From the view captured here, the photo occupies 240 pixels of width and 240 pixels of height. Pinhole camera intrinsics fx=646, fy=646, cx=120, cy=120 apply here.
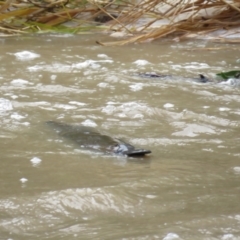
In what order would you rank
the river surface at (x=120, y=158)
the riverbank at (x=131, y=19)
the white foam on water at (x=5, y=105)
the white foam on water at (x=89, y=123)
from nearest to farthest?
the river surface at (x=120, y=158)
the white foam on water at (x=89, y=123)
the white foam on water at (x=5, y=105)
the riverbank at (x=131, y=19)

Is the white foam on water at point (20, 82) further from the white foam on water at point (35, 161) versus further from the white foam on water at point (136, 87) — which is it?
the white foam on water at point (35, 161)

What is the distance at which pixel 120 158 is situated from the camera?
254 centimetres

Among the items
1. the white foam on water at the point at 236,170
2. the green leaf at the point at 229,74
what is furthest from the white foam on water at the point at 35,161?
the green leaf at the point at 229,74

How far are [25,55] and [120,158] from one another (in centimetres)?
245

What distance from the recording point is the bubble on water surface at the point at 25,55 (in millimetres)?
4723

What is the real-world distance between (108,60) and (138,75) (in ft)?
1.98

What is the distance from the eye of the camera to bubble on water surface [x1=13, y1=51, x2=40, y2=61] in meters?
4.72

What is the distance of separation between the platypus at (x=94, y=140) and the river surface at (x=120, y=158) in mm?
55

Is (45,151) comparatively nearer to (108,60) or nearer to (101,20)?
(108,60)

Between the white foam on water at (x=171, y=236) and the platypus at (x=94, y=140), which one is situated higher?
the white foam on water at (x=171, y=236)

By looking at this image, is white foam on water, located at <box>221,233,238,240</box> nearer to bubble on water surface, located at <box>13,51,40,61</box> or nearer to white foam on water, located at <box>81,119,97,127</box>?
white foam on water, located at <box>81,119,97,127</box>

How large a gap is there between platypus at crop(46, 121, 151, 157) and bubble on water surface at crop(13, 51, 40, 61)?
1.78 m

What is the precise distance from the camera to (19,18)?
21.5 feet

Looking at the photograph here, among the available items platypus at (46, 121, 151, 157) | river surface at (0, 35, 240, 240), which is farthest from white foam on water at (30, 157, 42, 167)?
platypus at (46, 121, 151, 157)
